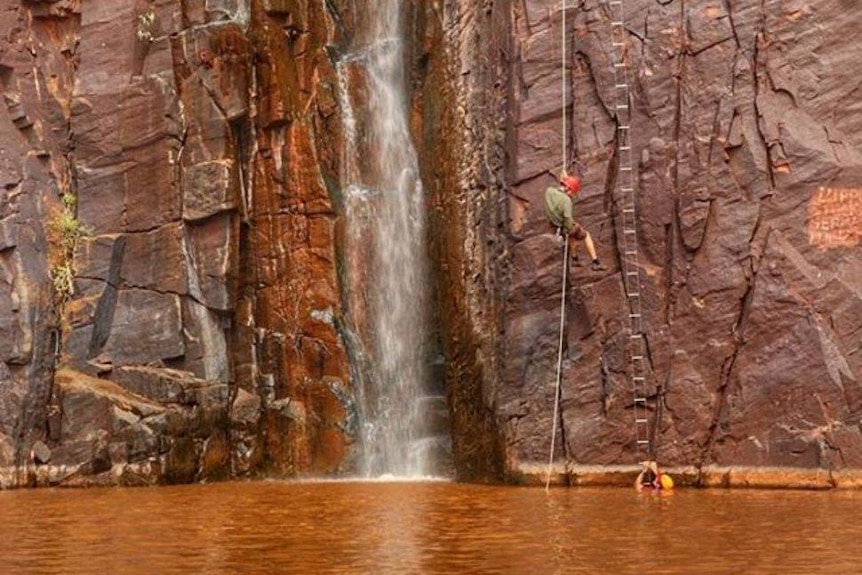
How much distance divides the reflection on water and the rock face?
2274mm

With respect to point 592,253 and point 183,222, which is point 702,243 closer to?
point 592,253

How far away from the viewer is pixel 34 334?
27.9m

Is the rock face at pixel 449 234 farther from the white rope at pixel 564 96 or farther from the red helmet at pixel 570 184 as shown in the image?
the red helmet at pixel 570 184

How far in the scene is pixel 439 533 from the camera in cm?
1631

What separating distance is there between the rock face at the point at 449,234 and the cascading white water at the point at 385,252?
0.36 m

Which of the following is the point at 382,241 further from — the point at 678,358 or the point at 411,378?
the point at 678,358

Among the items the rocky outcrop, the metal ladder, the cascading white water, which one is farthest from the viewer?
the cascading white water

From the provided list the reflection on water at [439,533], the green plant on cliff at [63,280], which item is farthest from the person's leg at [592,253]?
the green plant on cliff at [63,280]

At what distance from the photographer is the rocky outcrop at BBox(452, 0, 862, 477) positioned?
2241 centimetres

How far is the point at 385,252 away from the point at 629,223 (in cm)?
725

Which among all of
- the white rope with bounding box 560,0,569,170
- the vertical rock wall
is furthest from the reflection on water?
the white rope with bounding box 560,0,569,170

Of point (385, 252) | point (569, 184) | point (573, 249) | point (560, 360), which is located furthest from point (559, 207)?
point (385, 252)

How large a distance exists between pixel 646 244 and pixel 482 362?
4182mm

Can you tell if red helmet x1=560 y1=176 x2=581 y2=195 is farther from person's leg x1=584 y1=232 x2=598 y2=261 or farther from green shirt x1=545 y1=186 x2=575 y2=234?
person's leg x1=584 y1=232 x2=598 y2=261
